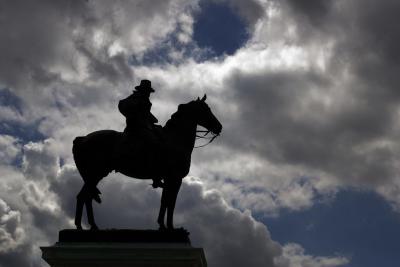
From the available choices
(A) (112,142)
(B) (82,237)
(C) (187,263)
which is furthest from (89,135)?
(C) (187,263)

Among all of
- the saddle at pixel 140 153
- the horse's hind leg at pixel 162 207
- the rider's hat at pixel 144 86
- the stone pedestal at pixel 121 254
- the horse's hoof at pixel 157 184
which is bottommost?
the stone pedestal at pixel 121 254

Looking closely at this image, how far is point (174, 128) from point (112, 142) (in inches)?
63.4

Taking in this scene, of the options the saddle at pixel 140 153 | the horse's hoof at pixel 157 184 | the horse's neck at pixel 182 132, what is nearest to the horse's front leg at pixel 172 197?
the horse's hoof at pixel 157 184

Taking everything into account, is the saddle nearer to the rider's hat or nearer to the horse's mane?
the horse's mane

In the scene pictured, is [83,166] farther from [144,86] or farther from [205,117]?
[205,117]

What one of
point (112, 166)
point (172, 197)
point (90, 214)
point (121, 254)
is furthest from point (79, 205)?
point (172, 197)

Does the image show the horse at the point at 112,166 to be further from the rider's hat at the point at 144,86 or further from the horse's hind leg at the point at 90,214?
the rider's hat at the point at 144,86

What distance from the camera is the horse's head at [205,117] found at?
15758 mm

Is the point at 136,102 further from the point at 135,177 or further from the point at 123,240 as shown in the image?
the point at 123,240

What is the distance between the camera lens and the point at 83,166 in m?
15.1

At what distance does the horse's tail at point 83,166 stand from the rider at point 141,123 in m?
1.16

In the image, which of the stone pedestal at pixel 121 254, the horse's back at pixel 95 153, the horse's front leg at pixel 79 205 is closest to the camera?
the stone pedestal at pixel 121 254

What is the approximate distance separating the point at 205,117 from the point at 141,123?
1.80 meters

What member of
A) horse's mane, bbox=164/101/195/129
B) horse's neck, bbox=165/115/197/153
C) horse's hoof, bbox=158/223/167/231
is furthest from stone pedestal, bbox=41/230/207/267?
horse's mane, bbox=164/101/195/129
